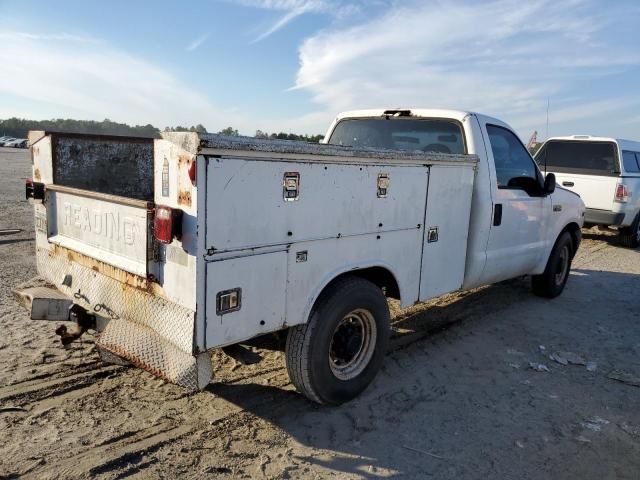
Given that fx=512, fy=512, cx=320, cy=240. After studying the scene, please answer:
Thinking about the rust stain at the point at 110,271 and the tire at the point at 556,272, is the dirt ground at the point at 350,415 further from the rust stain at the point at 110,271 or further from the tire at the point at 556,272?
the tire at the point at 556,272

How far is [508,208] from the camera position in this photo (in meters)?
5.02

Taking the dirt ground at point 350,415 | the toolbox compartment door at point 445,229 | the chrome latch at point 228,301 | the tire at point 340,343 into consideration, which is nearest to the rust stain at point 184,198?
the chrome latch at point 228,301

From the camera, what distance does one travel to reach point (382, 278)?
3945mm

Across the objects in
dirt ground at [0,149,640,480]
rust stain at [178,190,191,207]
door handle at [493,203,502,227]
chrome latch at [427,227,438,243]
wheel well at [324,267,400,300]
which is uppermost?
rust stain at [178,190,191,207]

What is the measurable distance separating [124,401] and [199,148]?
201 centimetres

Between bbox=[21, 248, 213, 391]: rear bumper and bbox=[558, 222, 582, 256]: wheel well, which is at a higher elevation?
bbox=[558, 222, 582, 256]: wheel well

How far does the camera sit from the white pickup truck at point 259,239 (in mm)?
2617

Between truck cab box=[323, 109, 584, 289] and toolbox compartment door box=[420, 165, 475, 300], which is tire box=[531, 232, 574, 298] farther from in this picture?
toolbox compartment door box=[420, 165, 475, 300]

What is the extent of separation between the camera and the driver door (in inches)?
192

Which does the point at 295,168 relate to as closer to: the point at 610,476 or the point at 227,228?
the point at 227,228

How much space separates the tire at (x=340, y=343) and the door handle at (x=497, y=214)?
1.75 m

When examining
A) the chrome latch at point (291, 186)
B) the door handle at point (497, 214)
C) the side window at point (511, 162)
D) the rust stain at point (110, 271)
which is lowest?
the rust stain at point (110, 271)

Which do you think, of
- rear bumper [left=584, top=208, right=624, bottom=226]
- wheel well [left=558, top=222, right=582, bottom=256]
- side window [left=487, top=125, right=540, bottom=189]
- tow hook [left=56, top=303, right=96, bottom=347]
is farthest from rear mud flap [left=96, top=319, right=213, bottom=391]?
rear bumper [left=584, top=208, right=624, bottom=226]

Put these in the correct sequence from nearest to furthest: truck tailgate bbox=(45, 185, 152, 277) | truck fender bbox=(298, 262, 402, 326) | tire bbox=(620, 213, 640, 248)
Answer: truck tailgate bbox=(45, 185, 152, 277) < truck fender bbox=(298, 262, 402, 326) < tire bbox=(620, 213, 640, 248)
